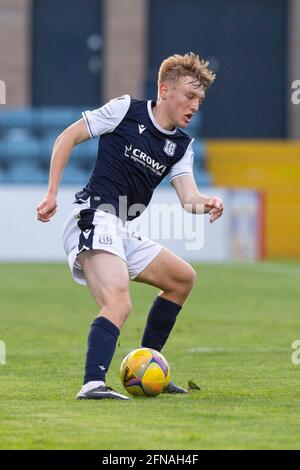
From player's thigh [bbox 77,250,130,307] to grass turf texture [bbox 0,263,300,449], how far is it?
0.59 metres

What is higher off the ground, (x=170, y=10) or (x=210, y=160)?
(x=170, y=10)

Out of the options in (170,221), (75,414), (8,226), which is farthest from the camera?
(8,226)

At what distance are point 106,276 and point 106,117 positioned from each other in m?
0.99

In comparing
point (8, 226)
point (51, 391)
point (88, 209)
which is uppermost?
point (88, 209)

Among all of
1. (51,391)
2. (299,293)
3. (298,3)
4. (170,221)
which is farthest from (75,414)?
(298,3)

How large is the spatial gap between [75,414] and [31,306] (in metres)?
8.69

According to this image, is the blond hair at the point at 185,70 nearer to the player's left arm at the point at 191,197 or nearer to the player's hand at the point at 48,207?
the player's left arm at the point at 191,197

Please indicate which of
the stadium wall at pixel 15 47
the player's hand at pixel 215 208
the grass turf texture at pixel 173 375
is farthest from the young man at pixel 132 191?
the stadium wall at pixel 15 47

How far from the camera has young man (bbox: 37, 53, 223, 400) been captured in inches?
283

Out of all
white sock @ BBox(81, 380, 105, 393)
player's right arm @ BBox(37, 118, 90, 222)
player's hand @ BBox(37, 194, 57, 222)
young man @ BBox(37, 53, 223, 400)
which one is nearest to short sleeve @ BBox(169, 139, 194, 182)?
young man @ BBox(37, 53, 223, 400)

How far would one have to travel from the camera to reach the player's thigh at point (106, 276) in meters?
7.10

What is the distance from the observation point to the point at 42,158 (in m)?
28.3

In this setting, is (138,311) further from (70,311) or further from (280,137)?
(280,137)

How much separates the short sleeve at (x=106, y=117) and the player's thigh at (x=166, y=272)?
79cm
